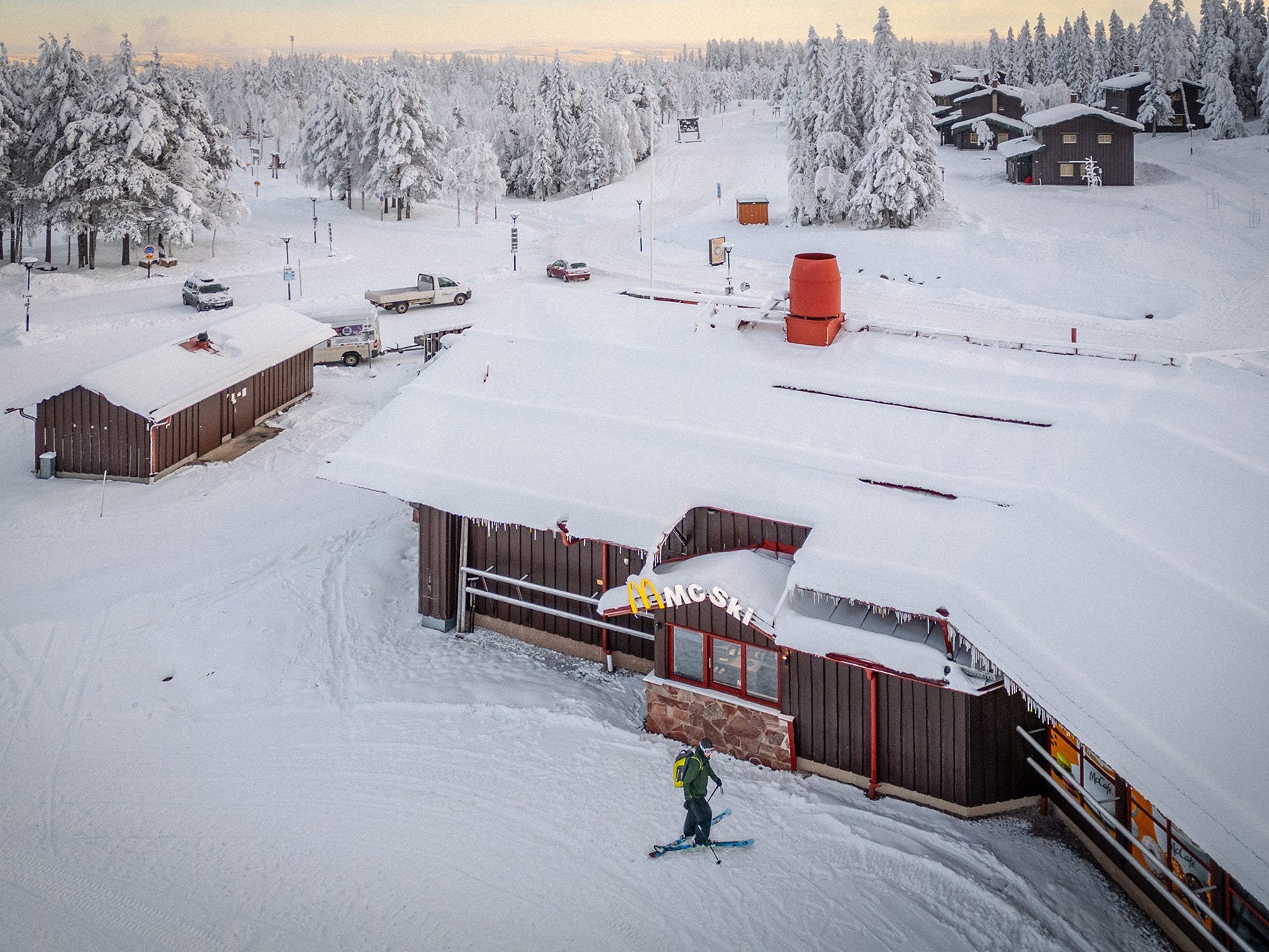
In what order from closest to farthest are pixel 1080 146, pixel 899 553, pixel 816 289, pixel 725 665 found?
1. pixel 899 553
2. pixel 725 665
3. pixel 816 289
4. pixel 1080 146

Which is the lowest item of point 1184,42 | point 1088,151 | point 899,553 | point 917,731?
point 917,731

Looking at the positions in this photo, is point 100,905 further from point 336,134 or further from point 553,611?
point 336,134

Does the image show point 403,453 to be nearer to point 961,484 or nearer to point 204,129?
point 961,484

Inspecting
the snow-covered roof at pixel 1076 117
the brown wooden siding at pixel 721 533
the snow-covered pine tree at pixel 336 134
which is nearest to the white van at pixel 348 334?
the brown wooden siding at pixel 721 533

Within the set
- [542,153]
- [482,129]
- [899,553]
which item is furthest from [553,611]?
[482,129]

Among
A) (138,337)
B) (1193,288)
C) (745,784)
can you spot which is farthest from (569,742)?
(1193,288)

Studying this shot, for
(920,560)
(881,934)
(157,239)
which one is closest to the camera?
(881,934)

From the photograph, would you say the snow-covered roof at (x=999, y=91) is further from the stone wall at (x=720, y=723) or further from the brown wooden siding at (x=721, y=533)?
the stone wall at (x=720, y=723)
